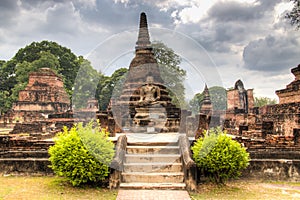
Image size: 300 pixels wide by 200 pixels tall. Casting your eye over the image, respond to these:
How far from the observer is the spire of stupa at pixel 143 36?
20938 millimetres

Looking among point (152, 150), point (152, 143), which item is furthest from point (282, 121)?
point (152, 150)

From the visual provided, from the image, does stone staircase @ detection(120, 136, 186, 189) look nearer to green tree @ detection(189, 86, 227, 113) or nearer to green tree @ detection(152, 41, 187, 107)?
green tree @ detection(189, 86, 227, 113)

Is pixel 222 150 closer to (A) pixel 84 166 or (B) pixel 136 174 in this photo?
(B) pixel 136 174

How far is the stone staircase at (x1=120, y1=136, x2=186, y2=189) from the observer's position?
7372 millimetres

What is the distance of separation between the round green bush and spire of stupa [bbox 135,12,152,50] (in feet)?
45.9

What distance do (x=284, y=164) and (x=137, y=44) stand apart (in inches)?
571

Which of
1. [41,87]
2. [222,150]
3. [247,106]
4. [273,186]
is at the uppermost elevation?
[41,87]

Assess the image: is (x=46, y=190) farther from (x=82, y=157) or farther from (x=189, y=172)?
(x=189, y=172)

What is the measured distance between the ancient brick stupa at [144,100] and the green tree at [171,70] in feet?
14.9

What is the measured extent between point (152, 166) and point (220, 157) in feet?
5.72

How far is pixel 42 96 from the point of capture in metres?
31.8

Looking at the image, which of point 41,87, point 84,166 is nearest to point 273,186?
point 84,166

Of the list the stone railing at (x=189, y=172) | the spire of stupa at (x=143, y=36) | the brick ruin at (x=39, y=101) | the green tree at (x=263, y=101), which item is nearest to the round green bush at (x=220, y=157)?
the stone railing at (x=189, y=172)

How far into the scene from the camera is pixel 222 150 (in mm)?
7359
